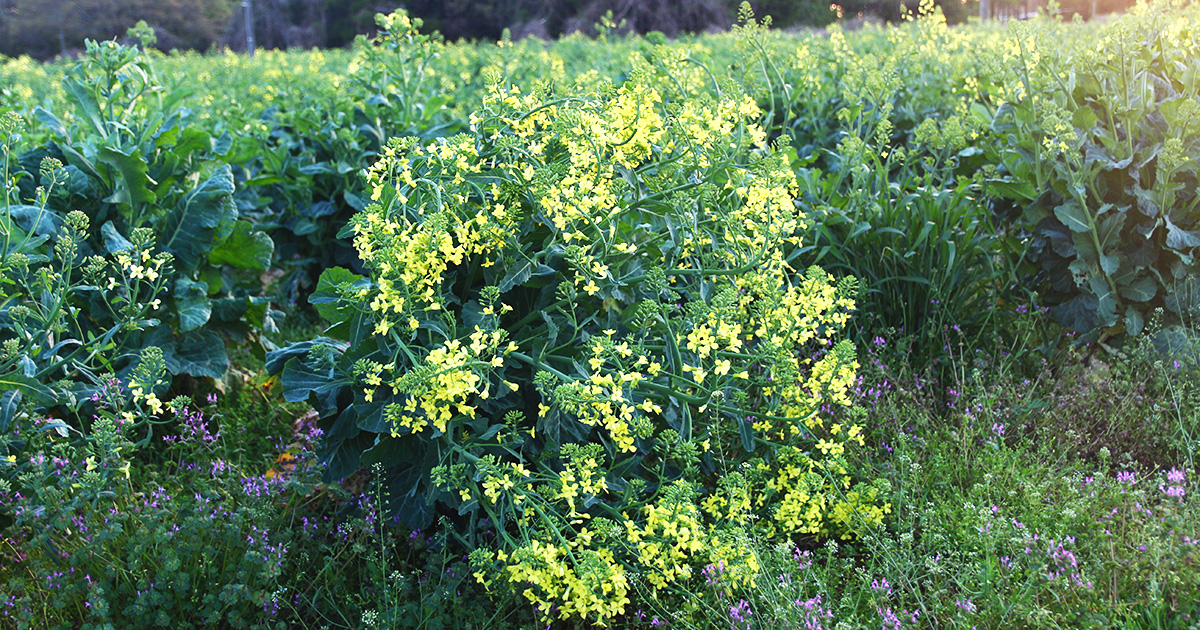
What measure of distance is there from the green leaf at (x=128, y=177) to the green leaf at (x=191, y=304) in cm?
36

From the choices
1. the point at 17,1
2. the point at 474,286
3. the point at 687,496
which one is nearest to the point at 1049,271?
the point at 687,496

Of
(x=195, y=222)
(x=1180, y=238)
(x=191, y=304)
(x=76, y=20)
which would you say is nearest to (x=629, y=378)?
(x=191, y=304)

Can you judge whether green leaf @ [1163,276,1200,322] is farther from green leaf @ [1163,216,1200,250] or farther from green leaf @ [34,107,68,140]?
green leaf @ [34,107,68,140]

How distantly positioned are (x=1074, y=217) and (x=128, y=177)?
373 cm

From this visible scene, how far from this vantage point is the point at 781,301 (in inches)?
93.0

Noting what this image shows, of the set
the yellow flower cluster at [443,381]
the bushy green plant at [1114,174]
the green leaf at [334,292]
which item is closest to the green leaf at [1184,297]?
the bushy green plant at [1114,174]

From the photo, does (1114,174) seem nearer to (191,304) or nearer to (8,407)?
(191,304)

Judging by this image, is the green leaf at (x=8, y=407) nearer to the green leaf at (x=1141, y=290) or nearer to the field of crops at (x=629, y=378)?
the field of crops at (x=629, y=378)

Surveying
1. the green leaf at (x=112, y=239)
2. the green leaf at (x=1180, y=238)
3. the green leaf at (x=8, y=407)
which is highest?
the green leaf at (x=112, y=239)

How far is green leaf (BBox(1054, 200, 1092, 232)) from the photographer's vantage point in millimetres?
3143

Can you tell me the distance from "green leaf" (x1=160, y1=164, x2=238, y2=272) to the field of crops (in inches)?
0.5

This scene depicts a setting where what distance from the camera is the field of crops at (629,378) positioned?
6.60 feet

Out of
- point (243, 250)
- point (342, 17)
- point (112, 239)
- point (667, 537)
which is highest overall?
point (342, 17)

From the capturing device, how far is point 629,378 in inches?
74.6
